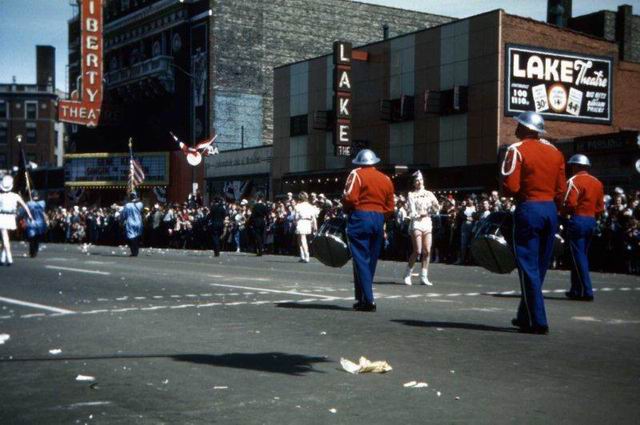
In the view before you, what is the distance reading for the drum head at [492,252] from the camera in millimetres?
8625

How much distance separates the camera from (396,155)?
39.3 meters

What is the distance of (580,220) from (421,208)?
128 inches

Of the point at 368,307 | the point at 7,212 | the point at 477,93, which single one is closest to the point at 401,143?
the point at 477,93

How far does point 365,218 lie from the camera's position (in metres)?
10.9

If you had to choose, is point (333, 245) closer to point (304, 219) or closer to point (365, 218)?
point (365, 218)

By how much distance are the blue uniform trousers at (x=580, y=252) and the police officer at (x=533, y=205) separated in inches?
148

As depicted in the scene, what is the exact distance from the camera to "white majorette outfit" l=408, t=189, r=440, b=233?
604 inches

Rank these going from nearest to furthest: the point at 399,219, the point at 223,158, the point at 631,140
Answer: the point at 399,219 → the point at 631,140 → the point at 223,158

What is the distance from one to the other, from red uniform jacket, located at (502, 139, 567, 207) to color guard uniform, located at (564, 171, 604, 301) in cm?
390

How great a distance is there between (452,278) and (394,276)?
1115mm

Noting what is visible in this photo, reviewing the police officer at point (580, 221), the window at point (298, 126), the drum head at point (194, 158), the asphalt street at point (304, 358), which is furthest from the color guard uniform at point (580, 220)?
the drum head at point (194, 158)

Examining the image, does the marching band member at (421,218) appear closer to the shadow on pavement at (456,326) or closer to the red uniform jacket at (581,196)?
the red uniform jacket at (581,196)

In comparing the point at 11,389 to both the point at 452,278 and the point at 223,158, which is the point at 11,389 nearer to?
the point at 452,278

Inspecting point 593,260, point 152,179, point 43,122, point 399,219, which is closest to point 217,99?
point 152,179
